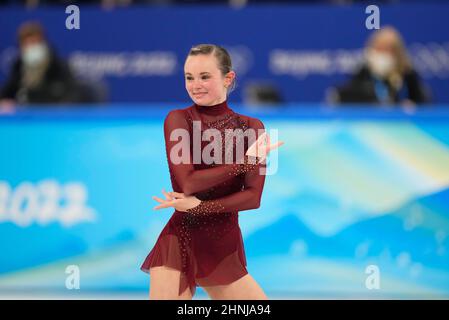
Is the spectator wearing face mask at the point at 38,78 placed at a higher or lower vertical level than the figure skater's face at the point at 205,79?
higher

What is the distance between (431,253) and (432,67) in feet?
12.6

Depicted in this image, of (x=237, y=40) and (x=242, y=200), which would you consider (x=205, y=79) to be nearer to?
(x=242, y=200)

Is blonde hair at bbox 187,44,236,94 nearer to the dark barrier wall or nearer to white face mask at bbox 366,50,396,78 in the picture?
white face mask at bbox 366,50,396,78

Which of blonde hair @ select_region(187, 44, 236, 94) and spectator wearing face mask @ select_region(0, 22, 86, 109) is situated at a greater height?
spectator wearing face mask @ select_region(0, 22, 86, 109)

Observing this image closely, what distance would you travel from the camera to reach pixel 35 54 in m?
6.84

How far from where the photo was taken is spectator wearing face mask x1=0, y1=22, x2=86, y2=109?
6.59 m

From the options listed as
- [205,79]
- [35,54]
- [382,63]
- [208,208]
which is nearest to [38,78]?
[35,54]

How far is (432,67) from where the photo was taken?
825 cm

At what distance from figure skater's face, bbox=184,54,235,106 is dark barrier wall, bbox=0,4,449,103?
5198 mm

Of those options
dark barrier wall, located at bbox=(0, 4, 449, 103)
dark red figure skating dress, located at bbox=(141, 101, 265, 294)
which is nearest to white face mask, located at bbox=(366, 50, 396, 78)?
dark barrier wall, located at bbox=(0, 4, 449, 103)

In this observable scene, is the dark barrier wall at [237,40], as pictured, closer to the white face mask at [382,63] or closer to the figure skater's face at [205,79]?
the white face mask at [382,63]

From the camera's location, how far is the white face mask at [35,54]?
681 centimetres

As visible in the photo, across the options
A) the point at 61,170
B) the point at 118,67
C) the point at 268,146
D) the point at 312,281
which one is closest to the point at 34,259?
the point at 61,170

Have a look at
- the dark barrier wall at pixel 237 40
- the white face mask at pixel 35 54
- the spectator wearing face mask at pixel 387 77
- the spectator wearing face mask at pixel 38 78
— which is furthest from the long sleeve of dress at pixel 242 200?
the dark barrier wall at pixel 237 40
